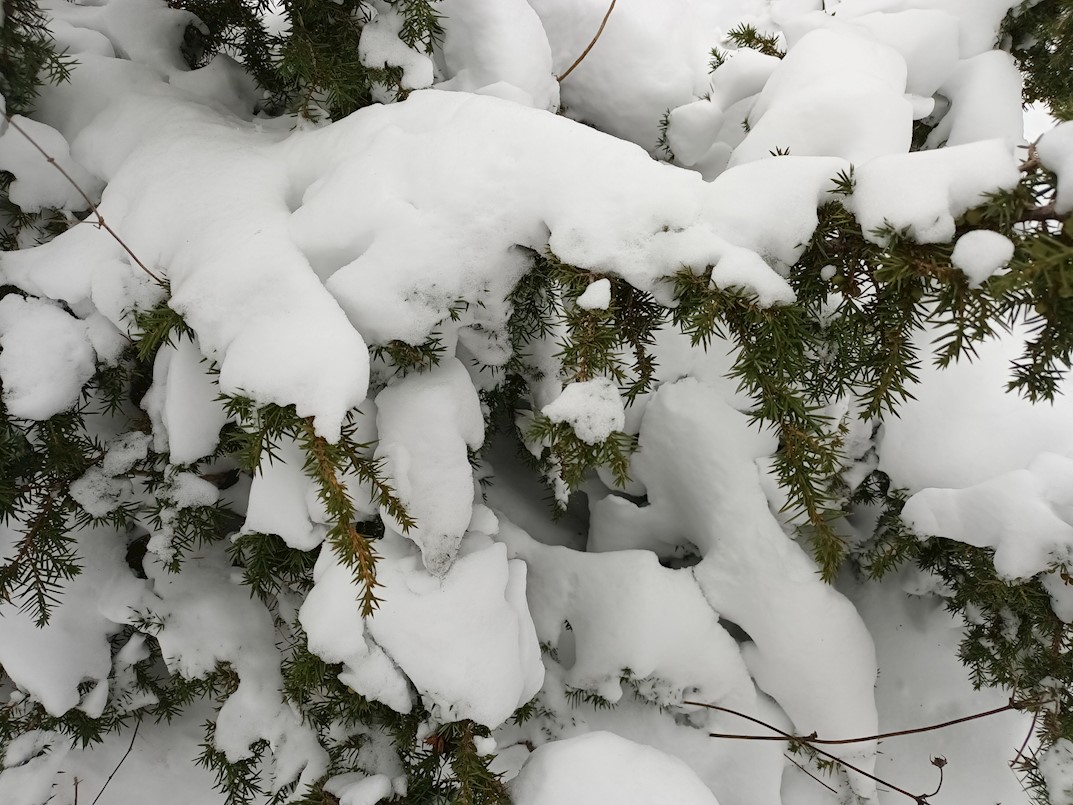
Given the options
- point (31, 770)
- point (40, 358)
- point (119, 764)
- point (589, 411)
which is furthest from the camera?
point (119, 764)

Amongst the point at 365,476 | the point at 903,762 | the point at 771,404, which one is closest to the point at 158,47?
the point at 365,476

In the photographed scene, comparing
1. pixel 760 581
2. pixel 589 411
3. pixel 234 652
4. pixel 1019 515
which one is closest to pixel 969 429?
pixel 1019 515

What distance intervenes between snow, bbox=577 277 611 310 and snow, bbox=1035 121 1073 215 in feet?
1.31

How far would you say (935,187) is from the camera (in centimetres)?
59

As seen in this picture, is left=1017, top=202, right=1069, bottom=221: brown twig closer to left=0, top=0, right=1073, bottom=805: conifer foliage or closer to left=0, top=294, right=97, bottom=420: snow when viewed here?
left=0, top=0, right=1073, bottom=805: conifer foliage

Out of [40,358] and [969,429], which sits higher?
[40,358]

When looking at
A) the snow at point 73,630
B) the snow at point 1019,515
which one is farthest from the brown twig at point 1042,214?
the snow at point 73,630

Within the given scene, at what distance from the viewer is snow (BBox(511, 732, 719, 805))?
901 mm

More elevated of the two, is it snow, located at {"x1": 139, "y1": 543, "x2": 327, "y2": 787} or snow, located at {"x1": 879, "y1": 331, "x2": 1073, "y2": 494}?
snow, located at {"x1": 879, "y1": 331, "x2": 1073, "y2": 494}

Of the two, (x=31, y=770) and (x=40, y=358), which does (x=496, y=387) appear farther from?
(x=31, y=770)

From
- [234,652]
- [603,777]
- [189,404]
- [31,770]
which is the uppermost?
[189,404]

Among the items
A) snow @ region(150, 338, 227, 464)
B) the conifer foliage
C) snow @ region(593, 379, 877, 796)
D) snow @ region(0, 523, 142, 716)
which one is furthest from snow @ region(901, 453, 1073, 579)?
snow @ region(0, 523, 142, 716)

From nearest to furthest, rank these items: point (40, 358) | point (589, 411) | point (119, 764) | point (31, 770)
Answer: point (589, 411), point (40, 358), point (31, 770), point (119, 764)

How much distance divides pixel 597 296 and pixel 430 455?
1.02ft
